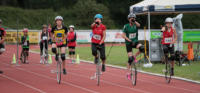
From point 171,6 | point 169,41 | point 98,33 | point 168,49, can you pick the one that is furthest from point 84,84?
point 171,6

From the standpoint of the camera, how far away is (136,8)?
22234 mm

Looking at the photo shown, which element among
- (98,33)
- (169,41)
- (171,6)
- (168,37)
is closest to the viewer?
(98,33)

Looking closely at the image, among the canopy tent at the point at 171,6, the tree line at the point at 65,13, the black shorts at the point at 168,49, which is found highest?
the tree line at the point at 65,13

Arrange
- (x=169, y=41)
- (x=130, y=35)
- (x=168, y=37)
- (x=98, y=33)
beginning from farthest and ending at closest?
1. (x=168, y=37)
2. (x=169, y=41)
3. (x=98, y=33)
4. (x=130, y=35)

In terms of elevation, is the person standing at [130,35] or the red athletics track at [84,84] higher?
the person standing at [130,35]

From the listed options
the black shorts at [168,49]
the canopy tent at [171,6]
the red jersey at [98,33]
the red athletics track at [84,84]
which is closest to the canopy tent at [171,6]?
the canopy tent at [171,6]

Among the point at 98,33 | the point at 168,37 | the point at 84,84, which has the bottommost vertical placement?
the point at 84,84

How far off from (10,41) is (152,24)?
27.2 metres

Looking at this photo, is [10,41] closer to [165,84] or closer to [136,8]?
[136,8]

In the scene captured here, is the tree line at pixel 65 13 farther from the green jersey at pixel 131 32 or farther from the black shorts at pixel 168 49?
the green jersey at pixel 131 32

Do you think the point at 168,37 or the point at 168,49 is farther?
the point at 168,37

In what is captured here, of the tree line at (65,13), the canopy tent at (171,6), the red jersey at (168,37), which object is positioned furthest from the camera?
the tree line at (65,13)

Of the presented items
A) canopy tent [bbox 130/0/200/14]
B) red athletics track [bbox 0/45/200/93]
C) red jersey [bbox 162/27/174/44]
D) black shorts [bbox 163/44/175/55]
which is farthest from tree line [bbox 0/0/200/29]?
black shorts [bbox 163/44/175/55]

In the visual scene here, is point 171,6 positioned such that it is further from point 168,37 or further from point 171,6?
point 168,37
